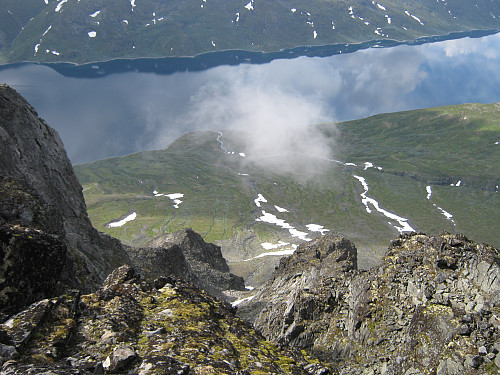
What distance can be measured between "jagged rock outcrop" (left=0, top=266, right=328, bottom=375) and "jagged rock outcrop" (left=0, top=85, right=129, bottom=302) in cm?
632

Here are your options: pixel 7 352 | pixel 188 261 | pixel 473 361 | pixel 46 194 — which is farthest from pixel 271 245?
pixel 7 352

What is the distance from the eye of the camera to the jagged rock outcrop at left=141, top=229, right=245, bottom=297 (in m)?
58.7

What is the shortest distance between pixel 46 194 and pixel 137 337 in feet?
82.4

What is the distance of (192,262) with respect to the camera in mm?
87250

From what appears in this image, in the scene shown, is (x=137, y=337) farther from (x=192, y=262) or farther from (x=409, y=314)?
(x=192, y=262)

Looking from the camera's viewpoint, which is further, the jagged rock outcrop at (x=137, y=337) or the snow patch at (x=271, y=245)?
the snow patch at (x=271, y=245)

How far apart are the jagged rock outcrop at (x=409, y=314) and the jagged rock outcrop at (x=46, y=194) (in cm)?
1503

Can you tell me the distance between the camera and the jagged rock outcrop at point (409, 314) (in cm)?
2238

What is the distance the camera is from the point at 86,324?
16188 mm

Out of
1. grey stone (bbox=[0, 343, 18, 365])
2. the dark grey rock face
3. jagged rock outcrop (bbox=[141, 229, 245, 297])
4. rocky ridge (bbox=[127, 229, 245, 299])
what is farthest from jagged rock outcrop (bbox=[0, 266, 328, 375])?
jagged rock outcrop (bbox=[141, 229, 245, 297])

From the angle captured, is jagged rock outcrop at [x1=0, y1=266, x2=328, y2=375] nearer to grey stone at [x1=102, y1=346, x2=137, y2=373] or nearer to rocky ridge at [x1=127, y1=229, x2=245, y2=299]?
grey stone at [x1=102, y1=346, x2=137, y2=373]

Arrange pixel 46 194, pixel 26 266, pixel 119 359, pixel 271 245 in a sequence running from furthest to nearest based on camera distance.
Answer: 1. pixel 271 245
2. pixel 46 194
3. pixel 26 266
4. pixel 119 359

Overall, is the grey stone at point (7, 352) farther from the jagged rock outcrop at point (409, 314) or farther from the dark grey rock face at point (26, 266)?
the jagged rock outcrop at point (409, 314)

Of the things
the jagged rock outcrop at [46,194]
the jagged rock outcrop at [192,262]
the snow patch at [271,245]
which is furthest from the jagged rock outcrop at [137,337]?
the snow patch at [271,245]
